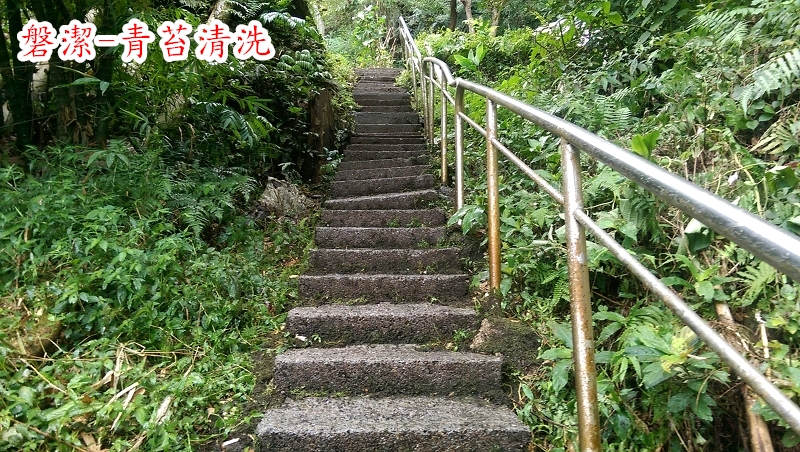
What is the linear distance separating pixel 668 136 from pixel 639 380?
3.66 ft

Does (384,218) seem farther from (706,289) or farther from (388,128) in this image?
(388,128)

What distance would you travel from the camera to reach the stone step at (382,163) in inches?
162

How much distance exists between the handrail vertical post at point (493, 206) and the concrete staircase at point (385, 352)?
0.24m

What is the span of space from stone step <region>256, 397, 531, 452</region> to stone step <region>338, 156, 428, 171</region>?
9.12ft

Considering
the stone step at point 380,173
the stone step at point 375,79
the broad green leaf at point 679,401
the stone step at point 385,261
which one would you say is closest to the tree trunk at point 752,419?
the broad green leaf at point 679,401

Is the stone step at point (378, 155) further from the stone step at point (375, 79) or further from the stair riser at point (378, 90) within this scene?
the stone step at point (375, 79)

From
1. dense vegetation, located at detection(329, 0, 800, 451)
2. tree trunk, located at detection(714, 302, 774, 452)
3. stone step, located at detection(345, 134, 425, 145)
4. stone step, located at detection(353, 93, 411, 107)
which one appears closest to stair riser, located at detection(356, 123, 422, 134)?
stone step, located at detection(345, 134, 425, 145)

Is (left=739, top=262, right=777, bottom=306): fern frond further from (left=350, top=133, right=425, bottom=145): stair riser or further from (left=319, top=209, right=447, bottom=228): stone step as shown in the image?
(left=350, top=133, right=425, bottom=145): stair riser

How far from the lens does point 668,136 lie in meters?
1.93

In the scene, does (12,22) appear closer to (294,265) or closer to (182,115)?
(182,115)

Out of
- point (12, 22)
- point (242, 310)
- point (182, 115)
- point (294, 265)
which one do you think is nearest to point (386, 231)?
point (294, 265)

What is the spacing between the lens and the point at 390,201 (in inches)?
130

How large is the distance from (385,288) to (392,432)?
36.8 inches

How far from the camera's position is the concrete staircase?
1.52m
